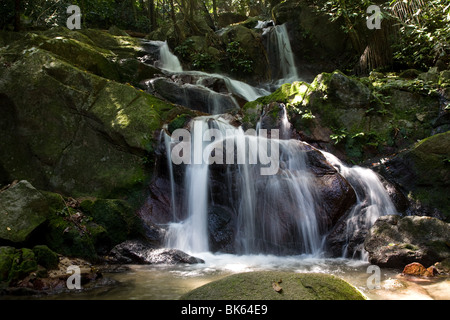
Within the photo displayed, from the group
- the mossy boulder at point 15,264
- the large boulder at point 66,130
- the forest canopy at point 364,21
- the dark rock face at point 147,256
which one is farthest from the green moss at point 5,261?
the forest canopy at point 364,21

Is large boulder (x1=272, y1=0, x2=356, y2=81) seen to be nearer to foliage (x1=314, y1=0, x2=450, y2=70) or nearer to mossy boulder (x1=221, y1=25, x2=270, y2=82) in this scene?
foliage (x1=314, y1=0, x2=450, y2=70)

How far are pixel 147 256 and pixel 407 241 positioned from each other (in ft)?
14.5

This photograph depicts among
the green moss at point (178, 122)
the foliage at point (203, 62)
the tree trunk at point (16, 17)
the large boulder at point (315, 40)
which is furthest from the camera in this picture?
the large boulder at point (315, 40)

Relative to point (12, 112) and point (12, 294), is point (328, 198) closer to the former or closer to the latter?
point (12, 294)

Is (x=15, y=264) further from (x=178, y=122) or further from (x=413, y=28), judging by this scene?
(x=413, y=28)

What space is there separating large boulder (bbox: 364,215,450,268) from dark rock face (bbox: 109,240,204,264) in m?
3.03

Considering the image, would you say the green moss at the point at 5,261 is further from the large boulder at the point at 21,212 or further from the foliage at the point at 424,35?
the foliage at the point at 424,35

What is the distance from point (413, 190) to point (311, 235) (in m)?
2.67

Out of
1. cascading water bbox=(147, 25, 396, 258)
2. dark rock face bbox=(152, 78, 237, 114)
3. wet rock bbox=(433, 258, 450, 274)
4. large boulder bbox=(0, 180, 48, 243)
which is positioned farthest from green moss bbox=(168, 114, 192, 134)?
wet rock bbox=(433, 258, 450, 274)

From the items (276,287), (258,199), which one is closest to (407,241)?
(258,199)

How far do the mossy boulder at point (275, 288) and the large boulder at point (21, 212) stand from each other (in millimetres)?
3304

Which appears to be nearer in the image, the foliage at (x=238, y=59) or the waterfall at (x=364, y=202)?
the waterfall at (x=364, y=202)

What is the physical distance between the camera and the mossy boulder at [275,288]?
9.10ft

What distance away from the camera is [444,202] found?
6.67 meters
